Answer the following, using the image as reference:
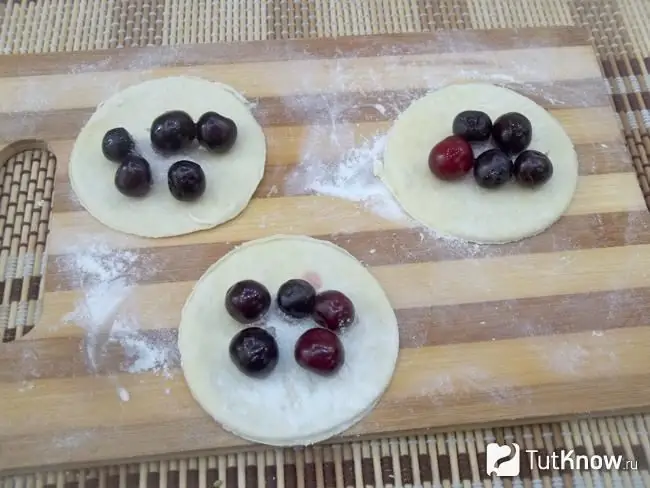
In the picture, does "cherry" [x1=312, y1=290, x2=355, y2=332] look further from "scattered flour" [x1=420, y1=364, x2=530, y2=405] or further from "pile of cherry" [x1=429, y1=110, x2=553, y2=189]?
"pile of cherry" [x1=429, y1=110, x2=553, y2=189]

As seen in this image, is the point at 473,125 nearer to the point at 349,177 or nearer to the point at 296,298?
the point at 349,177

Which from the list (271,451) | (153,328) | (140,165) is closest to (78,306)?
(153,328)

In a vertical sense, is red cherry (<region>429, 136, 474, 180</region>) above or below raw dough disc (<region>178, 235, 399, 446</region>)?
above

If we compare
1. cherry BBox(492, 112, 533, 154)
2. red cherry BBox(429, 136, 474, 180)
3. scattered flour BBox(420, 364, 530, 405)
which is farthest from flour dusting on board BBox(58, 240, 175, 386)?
cherry BBox(492, 112, 533, 154)

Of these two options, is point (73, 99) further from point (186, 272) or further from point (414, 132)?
point (414, 132)

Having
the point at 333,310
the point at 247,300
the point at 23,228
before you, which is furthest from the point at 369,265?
the point at 23,228
